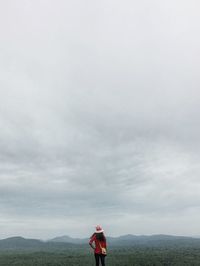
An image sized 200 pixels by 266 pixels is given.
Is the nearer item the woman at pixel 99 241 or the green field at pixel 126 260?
the woman at pixel 99 241

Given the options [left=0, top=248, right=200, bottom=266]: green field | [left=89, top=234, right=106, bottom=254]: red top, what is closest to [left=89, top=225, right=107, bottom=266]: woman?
[left=89, top=234, right=106, bottom=254]: red top

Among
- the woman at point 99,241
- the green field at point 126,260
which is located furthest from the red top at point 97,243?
the green field at point 126,260

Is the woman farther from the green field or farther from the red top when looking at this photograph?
the green field

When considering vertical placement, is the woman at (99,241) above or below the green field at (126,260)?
below

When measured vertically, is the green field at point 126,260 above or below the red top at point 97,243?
above

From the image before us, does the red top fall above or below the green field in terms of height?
below

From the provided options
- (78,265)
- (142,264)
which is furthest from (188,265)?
(78,265)

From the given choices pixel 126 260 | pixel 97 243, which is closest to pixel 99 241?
pixel 97 243

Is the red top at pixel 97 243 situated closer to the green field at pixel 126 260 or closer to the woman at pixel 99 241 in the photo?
the woman at pixel 99 241

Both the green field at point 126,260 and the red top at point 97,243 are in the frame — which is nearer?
the red top at point 97,243

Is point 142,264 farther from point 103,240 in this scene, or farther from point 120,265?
point 103,240

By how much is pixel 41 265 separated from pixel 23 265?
28.4ft

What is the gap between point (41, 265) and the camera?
4505 inches

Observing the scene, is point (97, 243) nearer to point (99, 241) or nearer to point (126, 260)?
point (99, 241)
